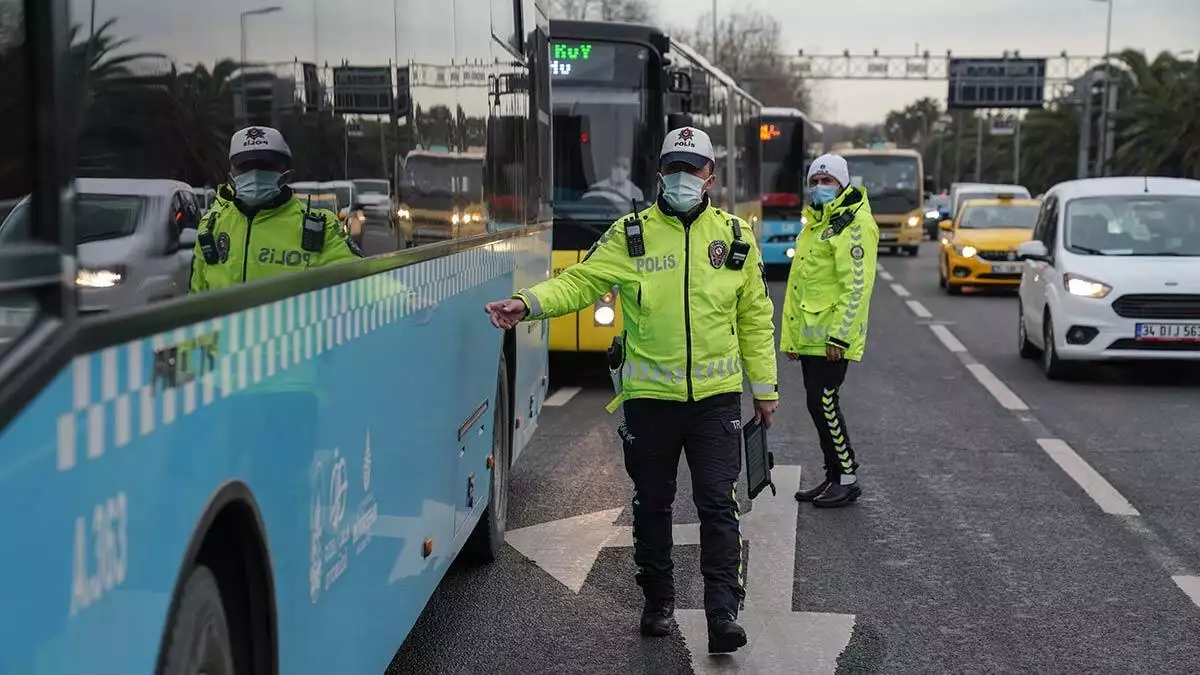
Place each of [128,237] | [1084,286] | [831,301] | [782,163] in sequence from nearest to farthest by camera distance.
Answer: [128,237], [831,301], [1084,286], [782,163]

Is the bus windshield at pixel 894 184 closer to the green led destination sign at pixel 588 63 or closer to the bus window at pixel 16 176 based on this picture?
the green led destination sign at pixel 588 63

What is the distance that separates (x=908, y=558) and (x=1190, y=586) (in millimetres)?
1251

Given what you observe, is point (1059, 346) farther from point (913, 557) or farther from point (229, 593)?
point (229, 593)

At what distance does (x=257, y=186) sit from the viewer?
3.27 m

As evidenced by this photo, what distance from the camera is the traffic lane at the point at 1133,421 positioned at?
8.76 meters

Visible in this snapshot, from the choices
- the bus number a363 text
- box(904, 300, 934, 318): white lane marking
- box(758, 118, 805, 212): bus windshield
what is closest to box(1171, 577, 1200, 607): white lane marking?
the bus number a363 text

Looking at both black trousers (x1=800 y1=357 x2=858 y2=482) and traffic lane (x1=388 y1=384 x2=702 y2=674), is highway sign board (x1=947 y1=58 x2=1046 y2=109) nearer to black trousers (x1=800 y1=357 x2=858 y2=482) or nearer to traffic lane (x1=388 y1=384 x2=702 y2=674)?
black trousers (x1=800 y1=357 x2=858 y2=482)

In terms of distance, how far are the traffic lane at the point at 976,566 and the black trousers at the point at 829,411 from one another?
0.28 meters

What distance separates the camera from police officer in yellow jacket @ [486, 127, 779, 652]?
5.83m

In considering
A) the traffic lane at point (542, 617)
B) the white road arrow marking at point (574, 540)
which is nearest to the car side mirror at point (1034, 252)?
the traffic lane at point (542, 617)

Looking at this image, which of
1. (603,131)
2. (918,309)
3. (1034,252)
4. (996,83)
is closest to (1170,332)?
(1034,252)

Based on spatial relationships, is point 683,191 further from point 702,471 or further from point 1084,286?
point 1084,286

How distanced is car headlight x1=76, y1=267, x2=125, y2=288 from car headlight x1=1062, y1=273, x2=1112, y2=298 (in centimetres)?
1301

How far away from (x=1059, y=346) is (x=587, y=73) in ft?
16.5
